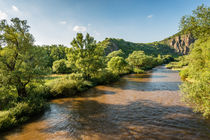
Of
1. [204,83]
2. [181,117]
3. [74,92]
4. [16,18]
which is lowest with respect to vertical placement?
[181,117]

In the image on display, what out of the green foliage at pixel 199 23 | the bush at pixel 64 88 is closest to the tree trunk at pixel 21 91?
the bush at pixel 64 88

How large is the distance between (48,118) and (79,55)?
56.8 ft

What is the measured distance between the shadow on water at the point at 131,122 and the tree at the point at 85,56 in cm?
1324

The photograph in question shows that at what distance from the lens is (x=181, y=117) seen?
38.2 ft

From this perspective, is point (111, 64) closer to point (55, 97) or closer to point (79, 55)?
point (79, 55)

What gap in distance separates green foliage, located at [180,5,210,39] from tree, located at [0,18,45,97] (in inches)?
679

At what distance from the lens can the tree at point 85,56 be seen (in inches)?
1059

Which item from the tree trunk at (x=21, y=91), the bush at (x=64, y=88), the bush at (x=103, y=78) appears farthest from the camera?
the bush at (x=103, y=78)

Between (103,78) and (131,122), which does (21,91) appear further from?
(103,78)

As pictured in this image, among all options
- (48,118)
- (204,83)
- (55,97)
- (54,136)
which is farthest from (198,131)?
(55,97)

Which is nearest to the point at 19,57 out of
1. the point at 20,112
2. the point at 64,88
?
the point at 20,112

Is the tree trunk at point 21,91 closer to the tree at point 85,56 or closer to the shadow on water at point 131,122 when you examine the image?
the shadow on water at point 131,122

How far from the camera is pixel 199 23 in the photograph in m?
11.3

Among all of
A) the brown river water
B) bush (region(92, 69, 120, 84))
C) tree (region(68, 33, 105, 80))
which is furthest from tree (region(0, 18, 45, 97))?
bush (region(92, 69, 120, 84))
